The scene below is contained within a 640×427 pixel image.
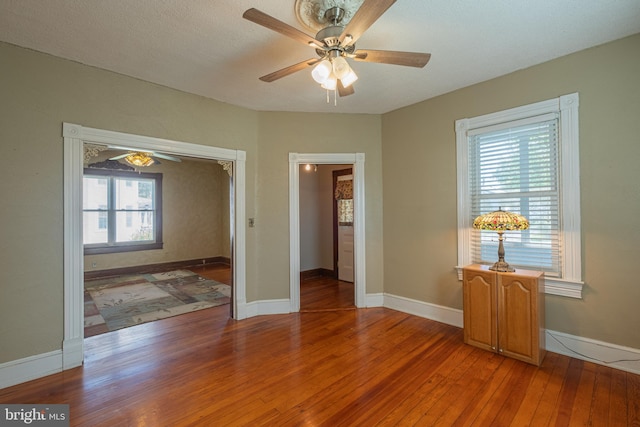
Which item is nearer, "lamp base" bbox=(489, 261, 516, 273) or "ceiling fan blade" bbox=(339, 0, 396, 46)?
"ceiling fan blade" bbox=(339, 0, 396, 46)

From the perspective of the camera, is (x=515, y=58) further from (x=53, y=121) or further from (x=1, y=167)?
(x=1, y=167)

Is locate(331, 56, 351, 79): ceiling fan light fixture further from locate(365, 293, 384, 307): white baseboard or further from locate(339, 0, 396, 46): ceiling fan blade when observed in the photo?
locate(365, 293, 384, 307): white baseboard

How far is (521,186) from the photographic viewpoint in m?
2.79

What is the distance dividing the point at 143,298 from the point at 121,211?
2.74 meters

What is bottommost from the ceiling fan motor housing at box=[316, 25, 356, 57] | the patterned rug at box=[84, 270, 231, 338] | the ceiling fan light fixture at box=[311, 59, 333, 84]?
the patterned rug at box=[84, 270, 231, 338]

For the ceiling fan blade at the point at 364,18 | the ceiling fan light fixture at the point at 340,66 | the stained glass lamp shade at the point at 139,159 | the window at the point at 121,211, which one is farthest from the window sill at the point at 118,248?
the ceiling fan blade at the point at 364,18

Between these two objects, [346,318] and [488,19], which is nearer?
[488,19]

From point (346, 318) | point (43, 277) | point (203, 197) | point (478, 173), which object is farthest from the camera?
point (203, 197)

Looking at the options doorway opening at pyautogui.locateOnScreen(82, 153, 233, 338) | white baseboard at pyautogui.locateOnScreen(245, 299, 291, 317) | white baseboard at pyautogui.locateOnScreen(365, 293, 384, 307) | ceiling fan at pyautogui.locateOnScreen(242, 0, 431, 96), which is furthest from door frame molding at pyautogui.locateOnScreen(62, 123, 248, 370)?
white baseboard at pyautogui.locateOnScreen(365, 293, 384, 307)

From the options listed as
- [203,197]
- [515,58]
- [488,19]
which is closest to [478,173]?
[515,58]

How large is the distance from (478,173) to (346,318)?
229 centimetres

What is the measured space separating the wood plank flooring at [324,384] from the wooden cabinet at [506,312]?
0.12 m

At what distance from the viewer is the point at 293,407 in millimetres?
1900

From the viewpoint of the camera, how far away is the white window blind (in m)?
2.62
